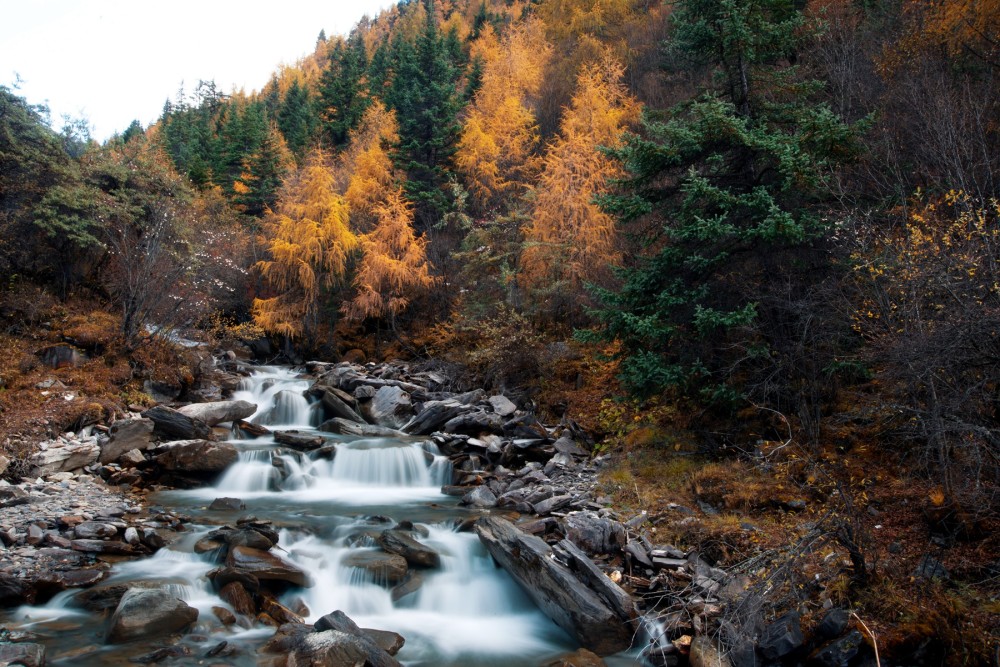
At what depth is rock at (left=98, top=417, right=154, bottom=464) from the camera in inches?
442

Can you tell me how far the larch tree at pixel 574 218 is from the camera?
15731 mm

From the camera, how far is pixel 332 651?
5.43m

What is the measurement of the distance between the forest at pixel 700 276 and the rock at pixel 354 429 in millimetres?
3533

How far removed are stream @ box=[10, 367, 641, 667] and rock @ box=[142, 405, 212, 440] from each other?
143 centimetres

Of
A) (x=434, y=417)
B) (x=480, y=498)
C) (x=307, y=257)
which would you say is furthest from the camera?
(x=307, y=257)

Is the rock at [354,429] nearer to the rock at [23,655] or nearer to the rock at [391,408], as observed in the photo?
the rock at [391,408]

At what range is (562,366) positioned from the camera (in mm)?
14867

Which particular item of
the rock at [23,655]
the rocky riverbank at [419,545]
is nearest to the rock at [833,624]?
the rocky riverbank at [419,545]

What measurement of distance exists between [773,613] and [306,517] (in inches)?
294

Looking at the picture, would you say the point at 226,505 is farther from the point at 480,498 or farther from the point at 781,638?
the point at 781,638

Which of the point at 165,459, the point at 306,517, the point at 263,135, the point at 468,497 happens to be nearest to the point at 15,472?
the point at 165,459

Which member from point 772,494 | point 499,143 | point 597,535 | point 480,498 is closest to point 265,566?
point 480,498

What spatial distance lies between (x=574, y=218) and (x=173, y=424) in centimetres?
1153

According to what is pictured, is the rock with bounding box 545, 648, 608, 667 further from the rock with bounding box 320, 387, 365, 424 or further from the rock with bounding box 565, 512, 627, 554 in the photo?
the rock with bounding box 320, 387, 365, 424
